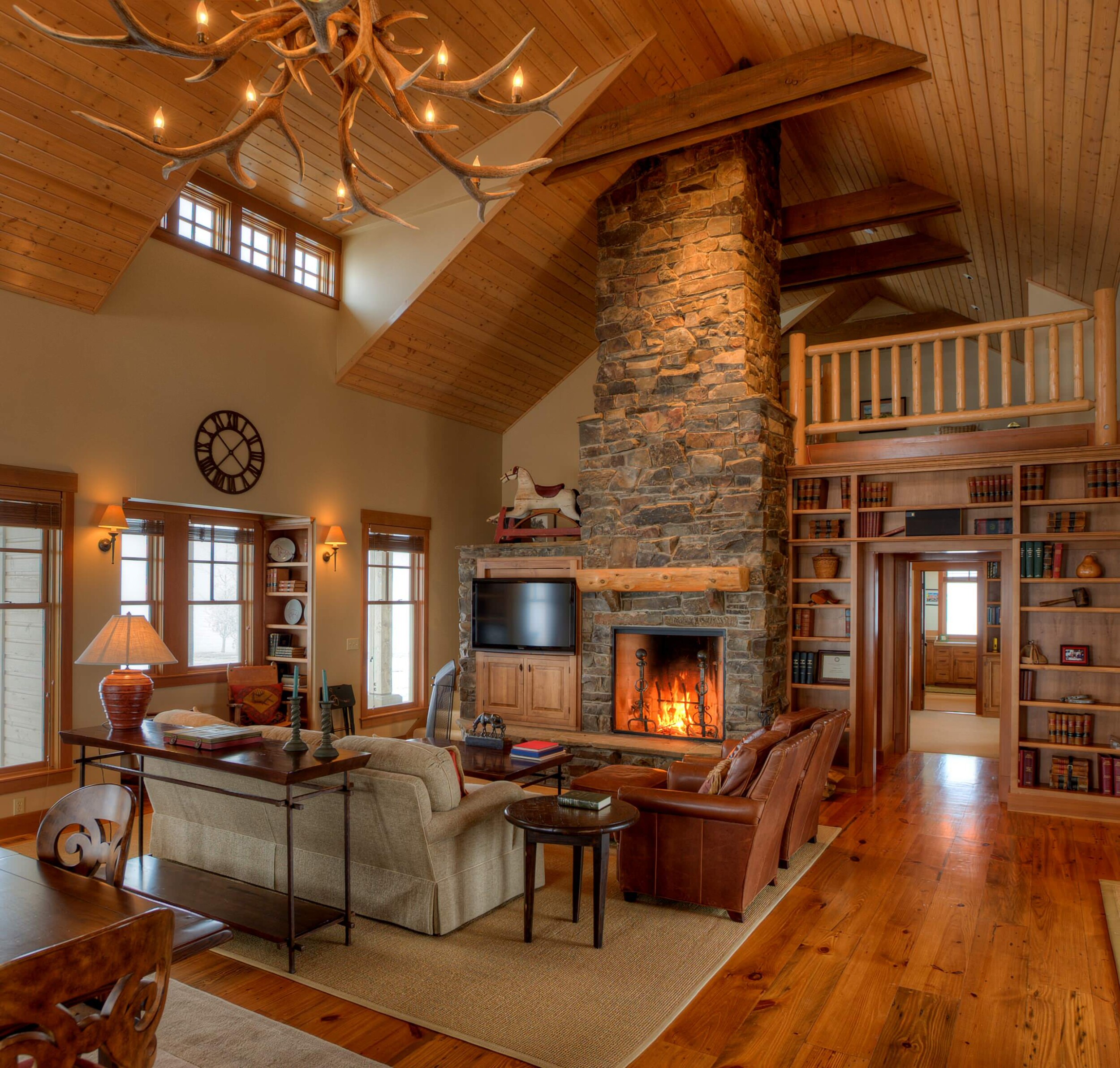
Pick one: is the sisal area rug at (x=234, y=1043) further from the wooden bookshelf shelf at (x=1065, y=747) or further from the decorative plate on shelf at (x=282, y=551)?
the wooden bookshelf shelf at (x=1065, y=747)

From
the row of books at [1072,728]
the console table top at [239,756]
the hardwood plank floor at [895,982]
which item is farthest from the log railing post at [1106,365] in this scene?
the console table top at [239,756]

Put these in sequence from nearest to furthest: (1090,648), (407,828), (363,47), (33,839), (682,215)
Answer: (363,47) → (407,828) → (33,839) → (1090,648) → (682,215)

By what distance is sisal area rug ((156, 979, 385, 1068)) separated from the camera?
284cm

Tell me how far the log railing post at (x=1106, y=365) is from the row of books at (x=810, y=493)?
6.73ft

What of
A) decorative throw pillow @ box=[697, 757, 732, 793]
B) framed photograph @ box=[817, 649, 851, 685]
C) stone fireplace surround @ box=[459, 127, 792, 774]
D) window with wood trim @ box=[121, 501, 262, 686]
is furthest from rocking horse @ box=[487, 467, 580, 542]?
decorative throw pillow @ box=[697, 757, 732, 793]

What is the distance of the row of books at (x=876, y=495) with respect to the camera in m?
7.05

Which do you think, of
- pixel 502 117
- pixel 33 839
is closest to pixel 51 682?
pixel 33 839

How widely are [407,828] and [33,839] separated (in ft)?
10.8

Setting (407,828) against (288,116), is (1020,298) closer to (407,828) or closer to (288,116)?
(288,116)

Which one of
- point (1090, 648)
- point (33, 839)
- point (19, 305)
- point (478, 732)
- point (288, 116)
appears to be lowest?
point (33, 839)

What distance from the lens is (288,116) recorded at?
6.49 metres

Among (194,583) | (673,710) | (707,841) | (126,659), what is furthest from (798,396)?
(126,659)

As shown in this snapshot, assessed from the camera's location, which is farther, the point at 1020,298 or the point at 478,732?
the point at 1020,298

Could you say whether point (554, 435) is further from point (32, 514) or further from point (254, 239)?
point (32, 514)
